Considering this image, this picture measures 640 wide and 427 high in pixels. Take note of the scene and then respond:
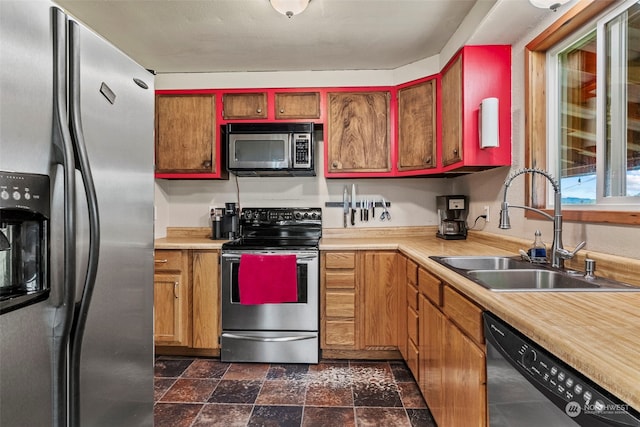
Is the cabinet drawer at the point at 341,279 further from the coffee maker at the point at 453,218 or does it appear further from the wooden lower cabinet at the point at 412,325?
the coffee maker at the point at 453,218

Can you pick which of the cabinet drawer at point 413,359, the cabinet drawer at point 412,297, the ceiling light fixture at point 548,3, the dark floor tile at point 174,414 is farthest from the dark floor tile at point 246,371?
the ceiling light fixture at point 548,3

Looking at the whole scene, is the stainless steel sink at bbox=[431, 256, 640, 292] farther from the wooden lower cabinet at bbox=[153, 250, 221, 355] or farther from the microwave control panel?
the wooden lower cabinet at bbox=[153, 250, 221, 355]

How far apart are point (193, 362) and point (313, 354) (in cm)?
90

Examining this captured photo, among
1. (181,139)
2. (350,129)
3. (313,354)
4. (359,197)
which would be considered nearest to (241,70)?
(181,139)

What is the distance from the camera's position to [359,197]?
3.12m

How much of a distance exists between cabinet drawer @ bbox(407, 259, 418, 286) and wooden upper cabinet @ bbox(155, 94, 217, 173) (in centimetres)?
173

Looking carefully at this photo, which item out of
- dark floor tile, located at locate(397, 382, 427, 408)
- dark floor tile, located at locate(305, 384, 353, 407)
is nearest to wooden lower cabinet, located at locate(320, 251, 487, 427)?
dark floor tile, located at locate(397, 382, 427, 408)

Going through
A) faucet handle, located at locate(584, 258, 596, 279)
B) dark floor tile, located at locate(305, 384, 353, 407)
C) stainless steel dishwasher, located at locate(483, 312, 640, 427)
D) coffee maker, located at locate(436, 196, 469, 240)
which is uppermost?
coffee maker, located at locate(436, 196, 469, 240)

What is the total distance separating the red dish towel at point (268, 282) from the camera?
7.94 ft

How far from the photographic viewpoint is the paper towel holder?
2072 millimetres

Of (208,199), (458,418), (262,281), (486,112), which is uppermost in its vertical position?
(486,112)

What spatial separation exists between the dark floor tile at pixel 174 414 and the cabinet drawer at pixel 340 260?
1205 millimetres

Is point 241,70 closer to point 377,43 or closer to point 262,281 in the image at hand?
point 377,43

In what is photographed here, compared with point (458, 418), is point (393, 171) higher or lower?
higher
